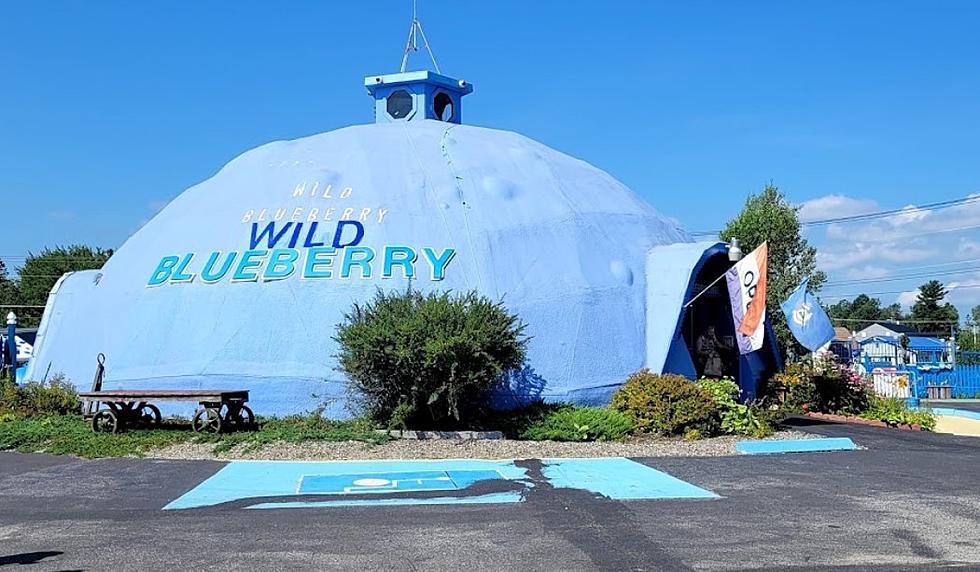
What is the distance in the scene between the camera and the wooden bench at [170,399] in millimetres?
14031

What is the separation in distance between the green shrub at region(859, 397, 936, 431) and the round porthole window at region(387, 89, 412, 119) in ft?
38.7

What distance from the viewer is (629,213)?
18.8 metres

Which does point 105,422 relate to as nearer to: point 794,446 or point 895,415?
point 794,446

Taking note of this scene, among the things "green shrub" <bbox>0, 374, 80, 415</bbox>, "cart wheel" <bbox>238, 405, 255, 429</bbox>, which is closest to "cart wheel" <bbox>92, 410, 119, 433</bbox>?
"cart wheel" <bbox>238, 405, 255, 429</bbox>

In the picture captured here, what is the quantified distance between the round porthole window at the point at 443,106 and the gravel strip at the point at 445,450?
34.9 feet

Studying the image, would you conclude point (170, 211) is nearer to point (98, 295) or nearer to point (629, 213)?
point (98, 295)

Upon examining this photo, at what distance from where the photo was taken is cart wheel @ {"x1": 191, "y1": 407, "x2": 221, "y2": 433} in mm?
14133

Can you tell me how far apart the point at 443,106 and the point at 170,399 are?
1086cm

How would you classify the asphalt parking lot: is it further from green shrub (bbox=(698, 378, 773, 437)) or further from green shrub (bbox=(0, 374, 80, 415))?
green shrub (bbox=(0, 374, 80, 415))

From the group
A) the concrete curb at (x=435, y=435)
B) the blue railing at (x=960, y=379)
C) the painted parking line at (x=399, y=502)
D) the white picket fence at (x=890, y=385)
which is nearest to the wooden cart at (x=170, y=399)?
the concrete curb at (x=435, y=435)

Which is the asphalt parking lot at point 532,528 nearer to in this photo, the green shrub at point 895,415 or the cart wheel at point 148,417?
the cart wheel at point 148,417

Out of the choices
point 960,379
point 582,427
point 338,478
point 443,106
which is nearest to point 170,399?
point 338,478

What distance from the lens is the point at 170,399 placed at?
1423cm

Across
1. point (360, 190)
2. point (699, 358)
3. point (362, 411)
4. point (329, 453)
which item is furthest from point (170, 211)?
point (699, 358)
